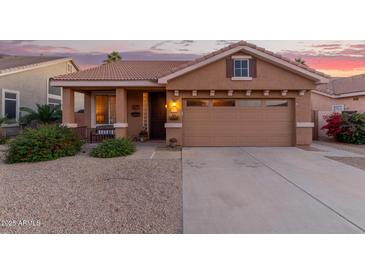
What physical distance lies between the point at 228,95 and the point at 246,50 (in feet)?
6.93

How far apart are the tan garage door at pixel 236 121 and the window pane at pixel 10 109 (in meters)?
11.5

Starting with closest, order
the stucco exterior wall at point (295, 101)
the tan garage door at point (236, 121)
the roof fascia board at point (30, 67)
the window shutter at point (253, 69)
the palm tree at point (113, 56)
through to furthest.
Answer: the window shutter at point (253, 69)
the stucco exterior wall at point (295, 101)
the tan garage door at point (236, 121)
the roof fascia board at point (30, 67)
the palm tree at point (113, 56)

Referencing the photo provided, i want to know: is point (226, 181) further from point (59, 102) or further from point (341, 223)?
point (59, 102)

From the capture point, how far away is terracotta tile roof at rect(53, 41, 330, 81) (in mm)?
10391

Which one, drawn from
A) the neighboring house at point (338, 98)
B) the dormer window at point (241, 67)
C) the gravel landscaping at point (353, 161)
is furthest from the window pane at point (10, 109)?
the neighboring house at point (338, 98)

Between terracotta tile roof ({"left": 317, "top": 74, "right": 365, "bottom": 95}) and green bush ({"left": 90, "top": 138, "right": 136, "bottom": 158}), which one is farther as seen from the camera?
terracotta tile roof ({"left": 317, "top": 74, "right": 365, "bottom": 95})

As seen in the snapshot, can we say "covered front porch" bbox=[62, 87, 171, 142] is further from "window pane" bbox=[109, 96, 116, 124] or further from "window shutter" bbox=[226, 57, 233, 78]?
"window shutter" bbox=[226, 57, 233, 78]

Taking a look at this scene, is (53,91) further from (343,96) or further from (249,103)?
(343,96)

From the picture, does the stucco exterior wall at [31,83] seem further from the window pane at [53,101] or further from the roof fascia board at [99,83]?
the roof fascia board at [99,83]

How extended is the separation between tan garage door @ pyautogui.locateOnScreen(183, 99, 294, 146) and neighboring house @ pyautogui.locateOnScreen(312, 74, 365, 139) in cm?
478

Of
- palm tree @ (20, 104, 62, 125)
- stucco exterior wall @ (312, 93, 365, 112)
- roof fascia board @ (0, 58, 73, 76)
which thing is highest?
roof fascia board @ (0, 58, 73, 76)

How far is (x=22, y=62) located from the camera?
16.5 metres

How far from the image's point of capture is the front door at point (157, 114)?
44.5 feet

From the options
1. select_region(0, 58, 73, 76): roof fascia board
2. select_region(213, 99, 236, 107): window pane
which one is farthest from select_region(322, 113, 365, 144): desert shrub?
select_region(0, 58, 73, 76): roof fascia board
